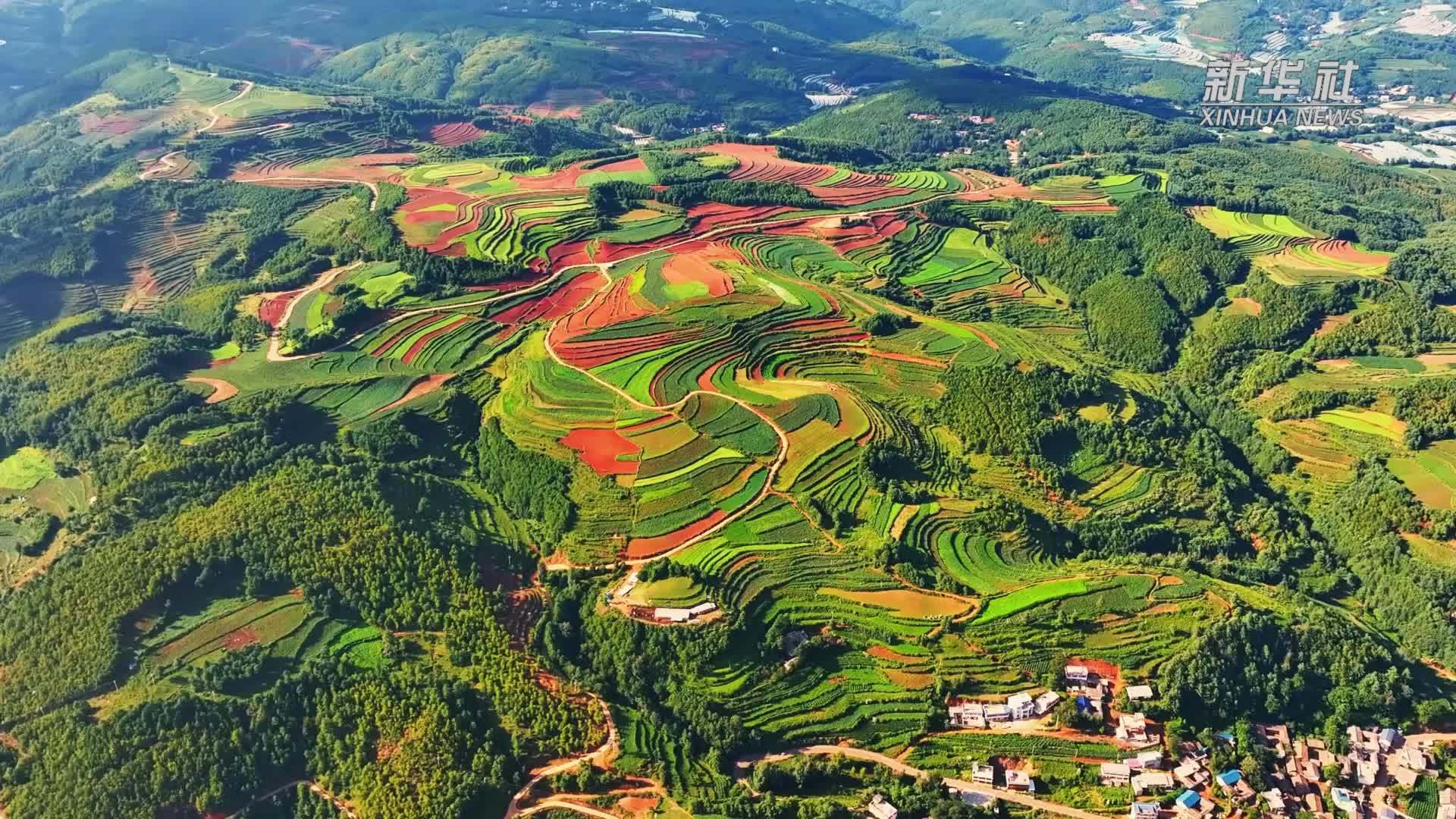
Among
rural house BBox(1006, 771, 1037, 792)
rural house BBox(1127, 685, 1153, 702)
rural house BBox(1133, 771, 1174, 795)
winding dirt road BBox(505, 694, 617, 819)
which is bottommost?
winding dirt road BBox(505, 694, 617, 819)

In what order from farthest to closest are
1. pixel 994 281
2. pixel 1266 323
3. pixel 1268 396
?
1. pixel 994 281
2. pixel 1266 323
3. pixel 1268 396

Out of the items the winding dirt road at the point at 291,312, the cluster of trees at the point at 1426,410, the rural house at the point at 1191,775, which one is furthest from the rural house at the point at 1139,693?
the winding dirt road at the point at 291,312

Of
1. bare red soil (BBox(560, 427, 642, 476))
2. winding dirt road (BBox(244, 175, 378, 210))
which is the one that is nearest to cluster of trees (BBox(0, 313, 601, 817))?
bare red soil (BBox(560, 427, 642, 476))

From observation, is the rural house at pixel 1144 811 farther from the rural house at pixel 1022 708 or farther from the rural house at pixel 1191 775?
the rural house at pixel 1022 708

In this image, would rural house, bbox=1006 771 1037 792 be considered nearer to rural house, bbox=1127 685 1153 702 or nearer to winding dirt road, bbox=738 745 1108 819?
winding dirt road, bbox=738 745 1108 819

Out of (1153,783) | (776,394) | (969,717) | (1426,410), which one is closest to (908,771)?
(969,717)

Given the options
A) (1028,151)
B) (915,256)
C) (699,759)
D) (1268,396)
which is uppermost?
(1028,151)

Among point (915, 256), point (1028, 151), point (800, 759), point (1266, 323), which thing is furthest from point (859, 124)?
point (800, 759)

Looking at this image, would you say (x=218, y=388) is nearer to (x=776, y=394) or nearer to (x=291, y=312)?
(x=291, y=312)

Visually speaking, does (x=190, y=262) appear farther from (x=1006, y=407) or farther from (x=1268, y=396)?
(x=1268, y=396)
